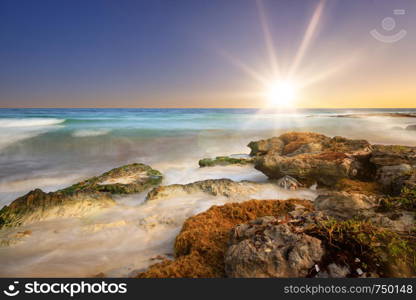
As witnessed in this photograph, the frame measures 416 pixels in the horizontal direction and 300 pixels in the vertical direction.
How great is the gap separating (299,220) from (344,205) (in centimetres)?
114

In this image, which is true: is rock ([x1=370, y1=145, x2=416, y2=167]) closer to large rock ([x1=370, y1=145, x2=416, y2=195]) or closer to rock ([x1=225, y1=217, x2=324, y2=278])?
large rock ([x1=370, y1=145, x2=416, y2=195])

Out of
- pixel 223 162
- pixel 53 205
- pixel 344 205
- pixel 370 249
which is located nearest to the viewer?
pixel 370 249

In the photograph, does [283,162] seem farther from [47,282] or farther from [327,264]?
[47,282]

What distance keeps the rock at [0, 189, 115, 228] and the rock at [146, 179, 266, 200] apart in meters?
0.99

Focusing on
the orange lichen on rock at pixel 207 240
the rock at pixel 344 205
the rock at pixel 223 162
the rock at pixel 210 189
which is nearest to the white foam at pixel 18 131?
the rock at pixel 223 162

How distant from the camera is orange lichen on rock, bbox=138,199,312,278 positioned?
209 cm

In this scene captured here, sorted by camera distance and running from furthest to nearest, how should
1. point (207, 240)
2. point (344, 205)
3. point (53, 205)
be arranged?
point (53, 205) → point (344, 205) → point (207, 240)

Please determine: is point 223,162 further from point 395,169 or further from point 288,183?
point 395,169

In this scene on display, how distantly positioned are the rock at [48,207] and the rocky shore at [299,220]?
0.02 meters

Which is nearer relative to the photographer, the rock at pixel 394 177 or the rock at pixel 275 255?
the rock at pixel 275 255

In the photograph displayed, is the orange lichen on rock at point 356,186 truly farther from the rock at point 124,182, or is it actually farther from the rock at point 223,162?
the rock at point 124,182

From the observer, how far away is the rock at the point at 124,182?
5.60 metres

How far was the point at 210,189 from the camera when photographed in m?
5.09

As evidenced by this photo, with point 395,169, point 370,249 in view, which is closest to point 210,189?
point 370,249
